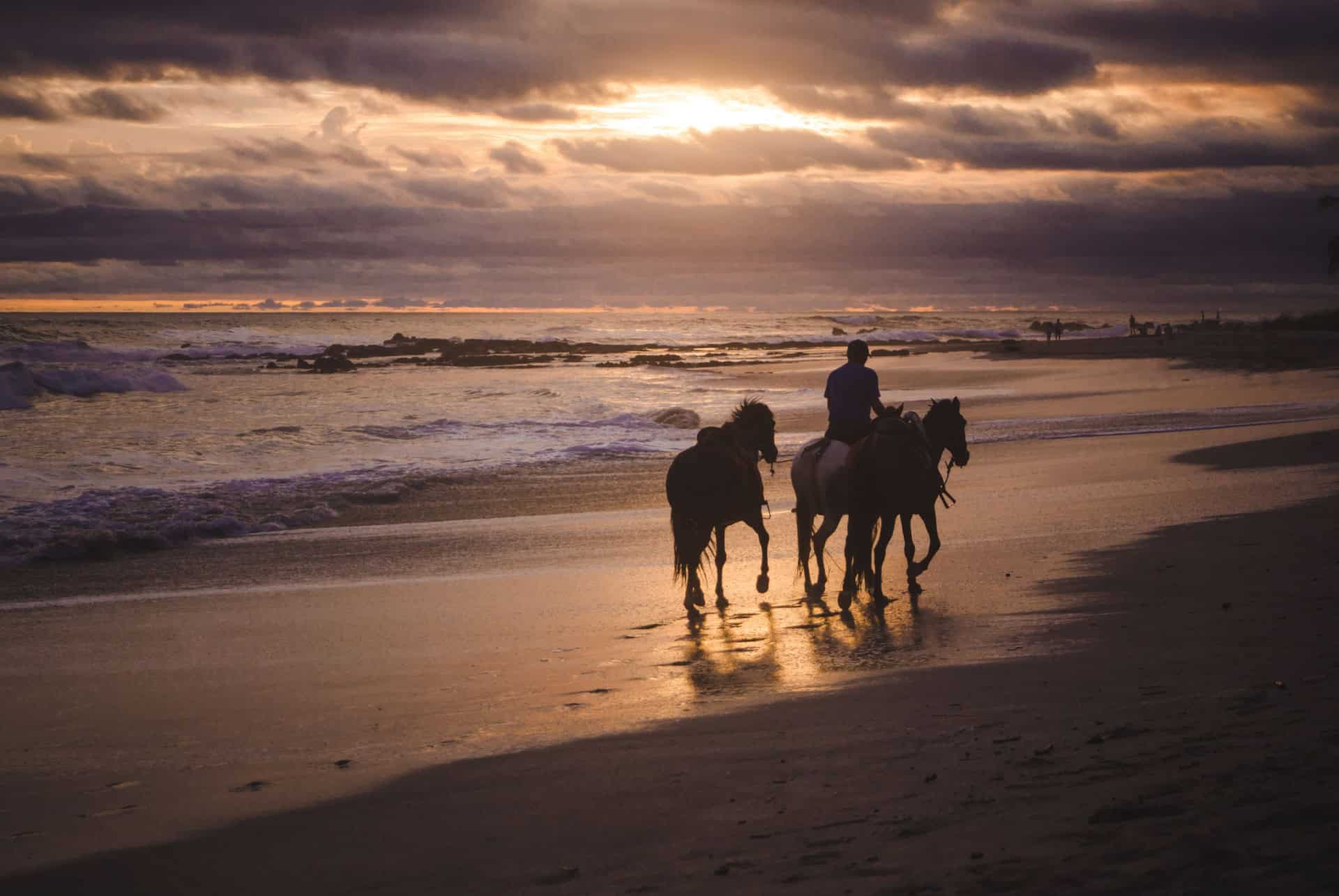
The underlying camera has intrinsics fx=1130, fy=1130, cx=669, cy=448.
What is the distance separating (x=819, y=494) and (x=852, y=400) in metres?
1.02

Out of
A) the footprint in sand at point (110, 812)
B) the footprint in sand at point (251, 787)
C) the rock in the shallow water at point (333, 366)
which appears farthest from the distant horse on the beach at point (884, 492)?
the rock in the shallow water at point (333, 366)

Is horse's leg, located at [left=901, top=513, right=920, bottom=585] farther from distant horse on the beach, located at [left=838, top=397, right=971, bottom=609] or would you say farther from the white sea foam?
the white sea foam

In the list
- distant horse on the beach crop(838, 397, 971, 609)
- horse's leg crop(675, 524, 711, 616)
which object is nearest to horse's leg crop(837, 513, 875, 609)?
distant horse on the beach crop(838, 397, 971, 609)

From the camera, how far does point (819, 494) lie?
33.9 feet

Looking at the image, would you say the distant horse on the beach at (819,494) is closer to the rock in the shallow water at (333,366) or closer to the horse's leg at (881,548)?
the horse's leg at (881,548)

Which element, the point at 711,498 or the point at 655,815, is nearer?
the point at 655,815

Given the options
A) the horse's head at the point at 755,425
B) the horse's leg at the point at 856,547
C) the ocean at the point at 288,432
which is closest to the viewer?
the horse's leg at the point at 856,547

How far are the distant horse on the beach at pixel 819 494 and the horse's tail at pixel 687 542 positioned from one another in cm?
94

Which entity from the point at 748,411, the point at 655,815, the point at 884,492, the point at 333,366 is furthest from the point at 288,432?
the point at 333,366

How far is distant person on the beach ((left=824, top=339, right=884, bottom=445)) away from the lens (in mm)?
10680

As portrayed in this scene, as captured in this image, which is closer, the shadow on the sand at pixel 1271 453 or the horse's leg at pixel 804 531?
the horse's leg at pixel 804 531

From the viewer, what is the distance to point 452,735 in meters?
6.09

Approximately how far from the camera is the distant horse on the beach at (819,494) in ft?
33.3

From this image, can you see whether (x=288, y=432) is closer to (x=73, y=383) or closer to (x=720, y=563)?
(x=720, y=563)
